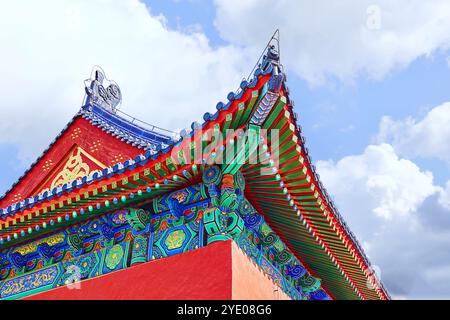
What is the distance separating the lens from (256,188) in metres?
8.38

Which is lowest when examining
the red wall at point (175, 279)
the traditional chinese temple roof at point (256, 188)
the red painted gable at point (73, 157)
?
the red wall at point (175, 279)

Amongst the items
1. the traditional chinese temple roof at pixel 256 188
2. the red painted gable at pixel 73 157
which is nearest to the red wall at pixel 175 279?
the traditional chinese temple roof at pixel 256 188

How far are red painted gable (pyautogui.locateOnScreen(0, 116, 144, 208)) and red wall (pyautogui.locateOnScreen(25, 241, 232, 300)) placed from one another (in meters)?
3.67

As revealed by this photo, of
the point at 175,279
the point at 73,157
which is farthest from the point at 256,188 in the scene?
the point at 73,157

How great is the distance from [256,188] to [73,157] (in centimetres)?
530

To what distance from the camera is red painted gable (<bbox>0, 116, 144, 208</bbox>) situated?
11297 millimetres

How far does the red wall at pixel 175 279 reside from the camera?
6992mm

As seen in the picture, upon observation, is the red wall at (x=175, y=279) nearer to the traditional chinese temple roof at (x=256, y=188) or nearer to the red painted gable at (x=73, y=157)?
the traditional chinese temple roof at (x=256, y=188)

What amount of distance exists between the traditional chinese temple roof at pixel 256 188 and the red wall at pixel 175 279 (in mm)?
1169

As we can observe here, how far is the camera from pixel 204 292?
23.0 feet

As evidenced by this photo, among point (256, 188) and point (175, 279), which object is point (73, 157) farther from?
point (175, 279)

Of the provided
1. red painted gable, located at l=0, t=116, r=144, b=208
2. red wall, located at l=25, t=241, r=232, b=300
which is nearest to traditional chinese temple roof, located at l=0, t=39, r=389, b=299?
red wall, located at l=25, t=241, r=232, b=300

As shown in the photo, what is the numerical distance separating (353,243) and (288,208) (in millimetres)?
2101

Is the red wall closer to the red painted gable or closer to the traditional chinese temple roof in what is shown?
the traditional chinese temple roof
